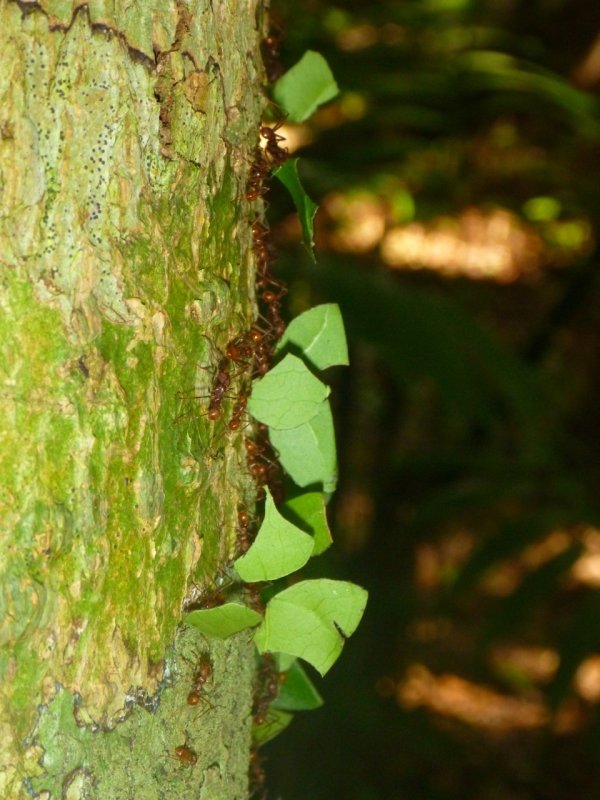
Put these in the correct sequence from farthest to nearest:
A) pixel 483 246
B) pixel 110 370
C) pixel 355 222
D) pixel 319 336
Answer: pixel 483 246, pixel 355 222, pixel 319 336, pixel 110 370

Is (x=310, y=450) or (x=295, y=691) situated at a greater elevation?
(x=310, y=450)

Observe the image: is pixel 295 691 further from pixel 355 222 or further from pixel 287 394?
pixel 355 222

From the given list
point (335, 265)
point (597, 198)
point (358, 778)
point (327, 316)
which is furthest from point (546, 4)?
point (327, 316)

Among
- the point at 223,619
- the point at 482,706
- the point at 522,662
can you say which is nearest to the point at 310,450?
the point at 223,619

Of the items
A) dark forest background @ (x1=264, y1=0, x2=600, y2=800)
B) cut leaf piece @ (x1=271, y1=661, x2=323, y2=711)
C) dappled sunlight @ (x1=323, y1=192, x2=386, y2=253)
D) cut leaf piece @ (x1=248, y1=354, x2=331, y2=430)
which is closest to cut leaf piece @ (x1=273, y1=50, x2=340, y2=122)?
cut leaf piece @ (x1=248, y1=354, x2=331, y2=430)

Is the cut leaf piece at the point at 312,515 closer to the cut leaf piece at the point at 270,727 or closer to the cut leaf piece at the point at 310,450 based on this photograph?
the cut leaf piece at the point at 310,450

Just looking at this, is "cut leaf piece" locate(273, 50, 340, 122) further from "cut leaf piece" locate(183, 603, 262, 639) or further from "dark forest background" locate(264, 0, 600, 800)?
"dark forest background" locate(264, 0, 600, 800)
